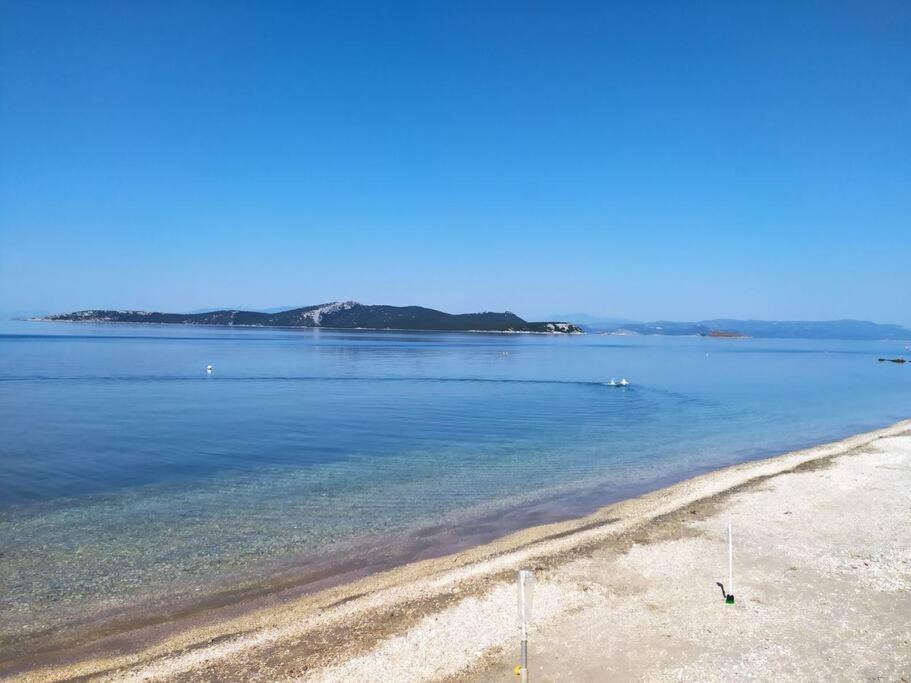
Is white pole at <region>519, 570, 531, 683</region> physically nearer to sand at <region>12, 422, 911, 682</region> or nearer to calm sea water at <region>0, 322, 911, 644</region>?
sand at <region>12, 422, 911, 682</region>

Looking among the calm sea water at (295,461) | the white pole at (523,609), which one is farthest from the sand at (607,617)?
the calm sea water at (295,461)

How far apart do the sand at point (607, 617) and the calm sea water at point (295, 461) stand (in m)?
2.47

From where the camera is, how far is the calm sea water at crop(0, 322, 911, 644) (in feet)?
43.6

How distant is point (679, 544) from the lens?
45.0 ft

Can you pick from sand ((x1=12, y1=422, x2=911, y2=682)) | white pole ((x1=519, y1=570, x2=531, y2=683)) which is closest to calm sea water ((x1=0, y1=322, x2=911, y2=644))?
sand ((x1=12, y1=422, x2=911, y2=682))

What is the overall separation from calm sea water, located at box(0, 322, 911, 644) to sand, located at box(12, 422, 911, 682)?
2466 millimetres

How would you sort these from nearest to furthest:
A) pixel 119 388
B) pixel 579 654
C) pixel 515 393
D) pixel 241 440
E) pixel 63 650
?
1. pixel 579 654
2. pixel 63 650
3. pixel 241 440
4. pixel 119 388
5. pixel 515 393

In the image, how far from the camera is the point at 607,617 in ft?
33.1

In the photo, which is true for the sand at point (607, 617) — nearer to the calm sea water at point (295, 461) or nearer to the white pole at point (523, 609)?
the white pole at point (523, 609)

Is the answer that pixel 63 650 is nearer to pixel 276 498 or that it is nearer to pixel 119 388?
pixel 276 498

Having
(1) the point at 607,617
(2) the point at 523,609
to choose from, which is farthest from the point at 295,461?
(2) the point at 523,609

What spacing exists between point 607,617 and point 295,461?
1616 centimetres

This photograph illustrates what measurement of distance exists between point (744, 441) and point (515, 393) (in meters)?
22.1

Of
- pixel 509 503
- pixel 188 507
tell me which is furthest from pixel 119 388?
pixel 509 503
